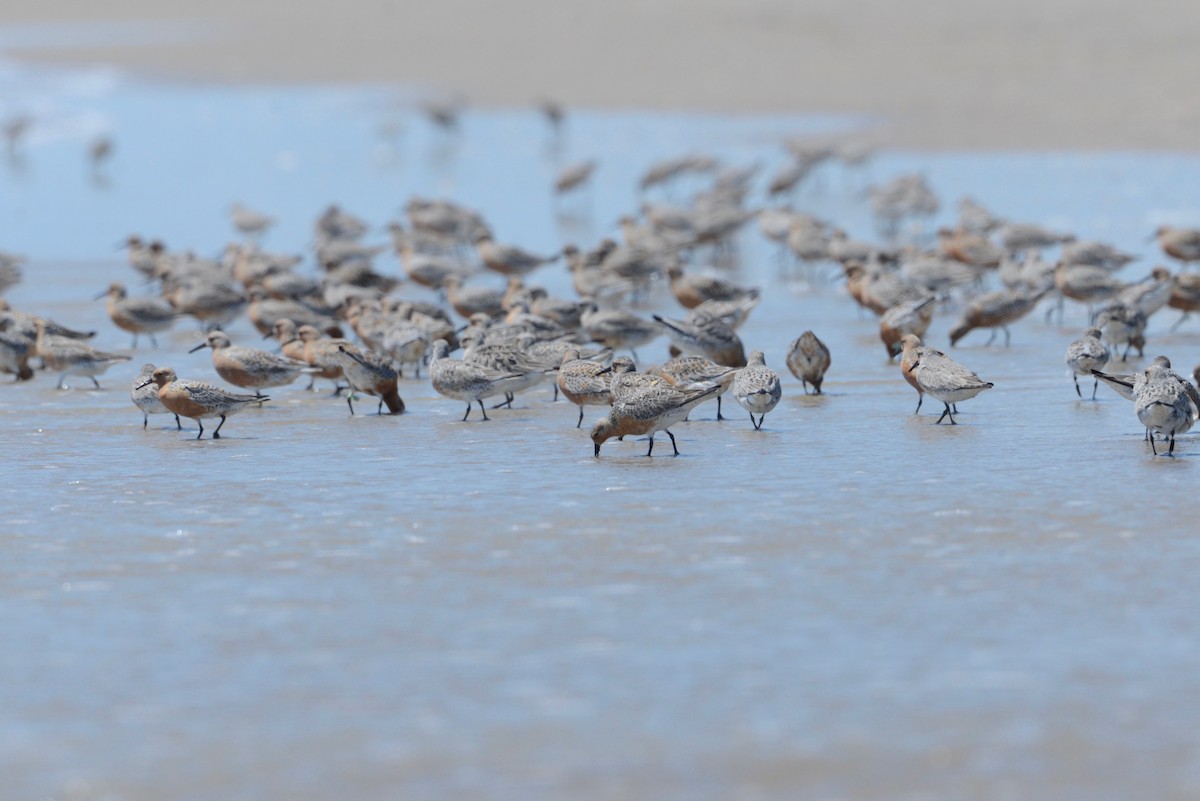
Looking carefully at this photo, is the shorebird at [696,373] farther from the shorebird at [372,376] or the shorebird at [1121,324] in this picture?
the shorebird at [1121,324]

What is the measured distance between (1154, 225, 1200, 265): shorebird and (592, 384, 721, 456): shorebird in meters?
10.2

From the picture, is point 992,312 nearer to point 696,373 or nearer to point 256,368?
point 696,373

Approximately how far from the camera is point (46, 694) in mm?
7082

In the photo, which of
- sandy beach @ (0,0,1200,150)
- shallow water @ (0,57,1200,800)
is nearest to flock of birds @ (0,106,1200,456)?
shallow water @ (0,57,1200,800)

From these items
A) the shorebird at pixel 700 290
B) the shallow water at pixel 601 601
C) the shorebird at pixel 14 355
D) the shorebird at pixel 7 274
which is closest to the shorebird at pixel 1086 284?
the shallow water at pixel 601 601

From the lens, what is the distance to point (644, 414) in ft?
38.2

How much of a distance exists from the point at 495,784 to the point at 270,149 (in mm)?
31626

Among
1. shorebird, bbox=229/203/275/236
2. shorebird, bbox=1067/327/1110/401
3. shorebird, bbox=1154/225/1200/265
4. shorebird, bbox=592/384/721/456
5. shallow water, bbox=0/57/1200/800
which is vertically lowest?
shallow water, bbox=0/57/1200/800

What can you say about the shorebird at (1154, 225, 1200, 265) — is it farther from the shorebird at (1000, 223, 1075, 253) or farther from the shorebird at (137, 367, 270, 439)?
the shorebird at (137, 367, 270, 439)

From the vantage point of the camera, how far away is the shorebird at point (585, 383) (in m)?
12.9

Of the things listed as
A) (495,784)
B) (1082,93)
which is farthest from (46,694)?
(1082,93)

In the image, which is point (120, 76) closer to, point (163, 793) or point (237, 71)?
point (237, 71)

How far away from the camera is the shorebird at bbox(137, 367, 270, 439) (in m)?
12.6

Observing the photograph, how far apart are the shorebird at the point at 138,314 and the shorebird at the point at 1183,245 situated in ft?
36.1
